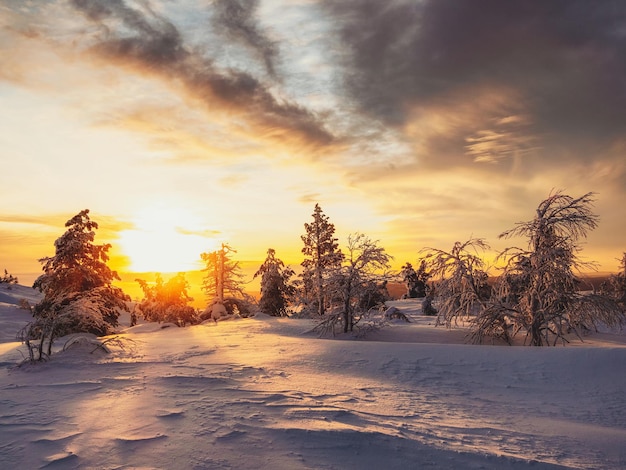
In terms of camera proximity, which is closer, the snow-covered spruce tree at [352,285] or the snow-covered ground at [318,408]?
the snow-covered ground at [318,408]

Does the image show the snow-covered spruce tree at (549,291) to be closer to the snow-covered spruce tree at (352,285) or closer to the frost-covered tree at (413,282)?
the snow-covered spruce tree at (352,285)

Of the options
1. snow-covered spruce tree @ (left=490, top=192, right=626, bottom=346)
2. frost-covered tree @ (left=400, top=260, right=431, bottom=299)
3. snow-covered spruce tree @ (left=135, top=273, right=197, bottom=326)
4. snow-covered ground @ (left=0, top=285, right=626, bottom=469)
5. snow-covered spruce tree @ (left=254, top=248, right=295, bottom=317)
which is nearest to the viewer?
snow-covered ground @ (left=0, top=285, right=626, bottom=469)

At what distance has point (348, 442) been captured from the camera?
214 inches

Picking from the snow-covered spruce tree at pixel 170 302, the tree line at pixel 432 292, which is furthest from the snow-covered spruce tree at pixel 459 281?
the snow-covered spruce tree at pixel 170 302

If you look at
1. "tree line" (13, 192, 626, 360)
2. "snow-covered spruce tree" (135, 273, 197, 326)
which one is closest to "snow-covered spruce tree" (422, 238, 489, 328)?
"tree line" (13, 192, 626, 360)

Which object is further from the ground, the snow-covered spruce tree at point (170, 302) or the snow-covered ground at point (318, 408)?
the snow-covered spruce tree at point (170, 302)

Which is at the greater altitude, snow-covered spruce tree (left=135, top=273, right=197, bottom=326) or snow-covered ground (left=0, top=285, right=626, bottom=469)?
snow-covered spruce tree (left=135, top=273, right=197, bottom=326)

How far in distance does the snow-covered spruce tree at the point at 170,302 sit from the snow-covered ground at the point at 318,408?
62.4 feet

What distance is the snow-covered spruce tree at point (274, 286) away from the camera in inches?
1486

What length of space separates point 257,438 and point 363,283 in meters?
16.0

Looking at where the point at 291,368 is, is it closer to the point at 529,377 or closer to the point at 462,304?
the point at 529,377

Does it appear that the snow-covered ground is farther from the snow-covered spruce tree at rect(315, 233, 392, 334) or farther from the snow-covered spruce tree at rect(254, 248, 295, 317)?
the snow-covered spruce tree at rect(254, 248, 295, 317)

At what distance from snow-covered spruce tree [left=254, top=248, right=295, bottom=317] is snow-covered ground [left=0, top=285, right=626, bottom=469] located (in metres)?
24.5

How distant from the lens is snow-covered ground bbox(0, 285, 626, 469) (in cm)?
517
